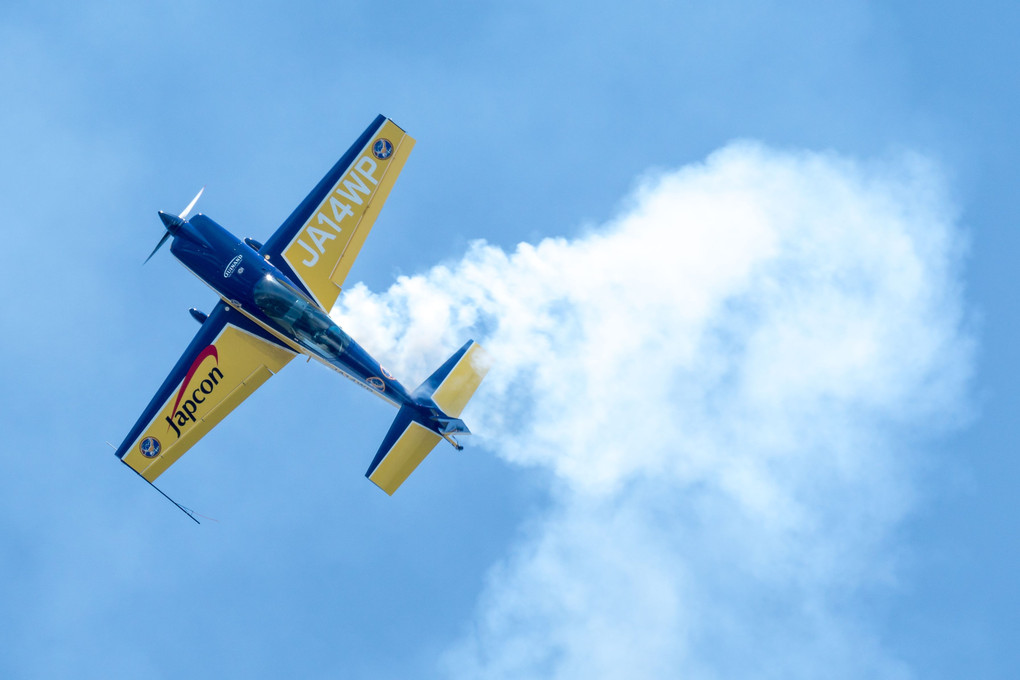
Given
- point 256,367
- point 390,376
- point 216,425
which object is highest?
point 390,376

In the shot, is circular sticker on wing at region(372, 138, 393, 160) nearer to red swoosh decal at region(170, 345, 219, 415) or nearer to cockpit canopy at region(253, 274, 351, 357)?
cockpit canopy at region(253, 274, 351, 357)

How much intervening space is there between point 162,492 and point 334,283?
353 inches

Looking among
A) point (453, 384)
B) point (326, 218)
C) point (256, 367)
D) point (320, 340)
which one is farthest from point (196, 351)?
point (453, 384)

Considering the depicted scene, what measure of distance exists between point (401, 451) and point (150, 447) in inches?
325

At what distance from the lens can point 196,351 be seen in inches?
1348

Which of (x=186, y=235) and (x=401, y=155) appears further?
(x=401, y=155)

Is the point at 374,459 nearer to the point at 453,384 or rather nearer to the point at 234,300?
the point at 453,384

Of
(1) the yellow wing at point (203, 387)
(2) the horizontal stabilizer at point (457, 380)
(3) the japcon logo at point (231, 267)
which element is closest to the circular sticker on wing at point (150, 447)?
(1) the yellow wing at point (203, 387)

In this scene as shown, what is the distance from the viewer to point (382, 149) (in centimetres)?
A: 3597

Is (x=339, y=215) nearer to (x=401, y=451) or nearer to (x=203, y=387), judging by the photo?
(x=203, y=387)

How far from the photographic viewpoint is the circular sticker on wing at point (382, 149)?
35.9m

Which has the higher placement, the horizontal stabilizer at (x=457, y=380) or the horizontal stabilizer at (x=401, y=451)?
the horizontal stabilizer at (x=457, y=380)

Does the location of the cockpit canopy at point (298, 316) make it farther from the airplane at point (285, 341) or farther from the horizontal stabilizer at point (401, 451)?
the horizontal stabilizer at point (401, 451)

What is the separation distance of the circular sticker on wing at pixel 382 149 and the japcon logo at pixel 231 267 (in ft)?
19.9
